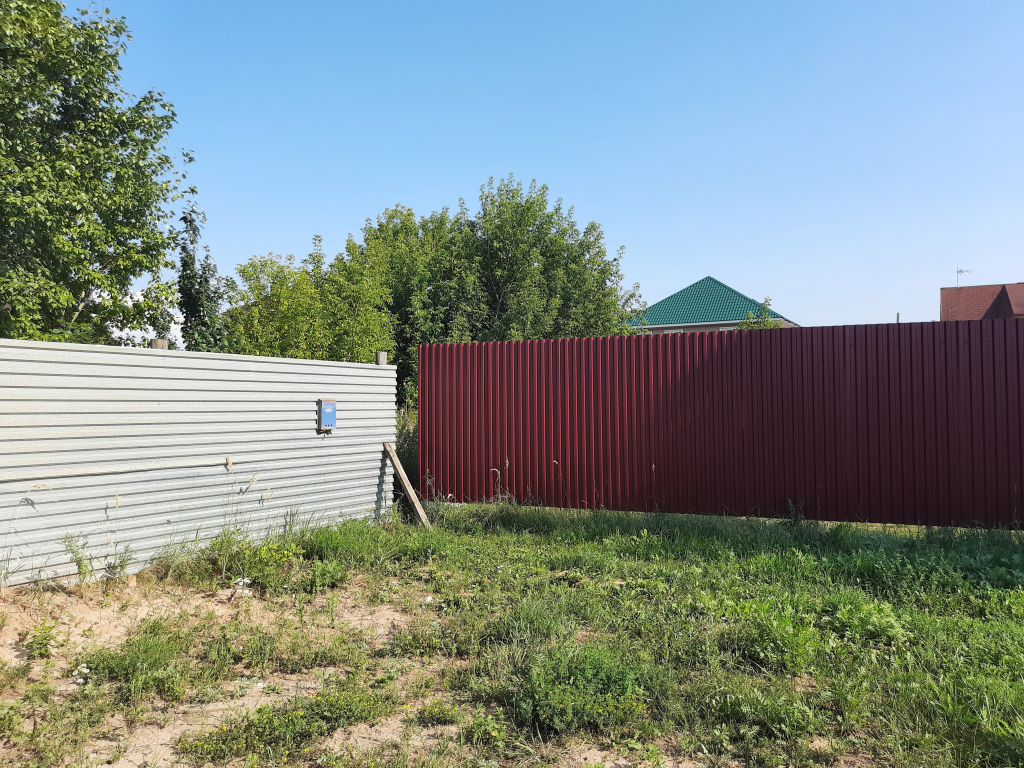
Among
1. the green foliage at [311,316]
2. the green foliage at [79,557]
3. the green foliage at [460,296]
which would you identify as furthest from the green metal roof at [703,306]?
the green foliage at [79,557]

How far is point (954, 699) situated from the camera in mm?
3199

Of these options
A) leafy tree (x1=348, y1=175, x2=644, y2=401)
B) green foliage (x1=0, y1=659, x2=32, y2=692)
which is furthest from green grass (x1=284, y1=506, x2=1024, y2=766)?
leafy tree (x1=348, y1=175, x2=644, y2=401)

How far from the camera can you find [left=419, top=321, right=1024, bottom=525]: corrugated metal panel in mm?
6613

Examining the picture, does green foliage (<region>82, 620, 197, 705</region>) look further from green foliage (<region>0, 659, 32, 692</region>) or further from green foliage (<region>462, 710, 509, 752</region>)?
green foliage (<region>462, 710, 509, 752</region>)

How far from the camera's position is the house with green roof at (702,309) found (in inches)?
1149

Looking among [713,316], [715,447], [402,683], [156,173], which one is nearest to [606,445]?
[715,447]

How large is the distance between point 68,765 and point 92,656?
3.75 ft

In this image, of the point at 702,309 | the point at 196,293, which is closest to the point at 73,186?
the point at 196,293

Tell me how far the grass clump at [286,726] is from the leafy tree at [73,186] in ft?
38.0

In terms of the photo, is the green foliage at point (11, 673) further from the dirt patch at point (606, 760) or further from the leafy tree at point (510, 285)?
the leafy tree at point (510, 285)

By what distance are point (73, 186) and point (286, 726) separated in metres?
13.9

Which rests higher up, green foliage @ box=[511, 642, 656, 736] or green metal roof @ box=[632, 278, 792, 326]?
green metal roof @ box=[632, 278, 792, 326]

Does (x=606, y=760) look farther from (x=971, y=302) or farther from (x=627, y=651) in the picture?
(x=971, y=302)

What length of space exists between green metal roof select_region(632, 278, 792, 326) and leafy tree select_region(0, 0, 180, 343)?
21325 millimetres
